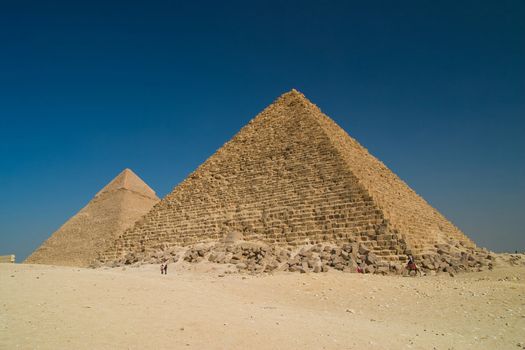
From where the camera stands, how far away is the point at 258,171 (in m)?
17.2

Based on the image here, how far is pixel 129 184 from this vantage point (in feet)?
104

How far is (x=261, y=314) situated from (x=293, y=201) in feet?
28.4

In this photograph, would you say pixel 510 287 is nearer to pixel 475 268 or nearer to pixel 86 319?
pixel 475 268

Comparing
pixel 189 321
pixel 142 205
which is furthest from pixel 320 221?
pixel 142 205

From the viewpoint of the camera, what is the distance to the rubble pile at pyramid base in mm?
10930

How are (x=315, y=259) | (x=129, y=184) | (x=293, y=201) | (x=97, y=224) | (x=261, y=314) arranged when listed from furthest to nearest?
(x=129, y=184) → (x=97, y=224) → (x=293, y=201) → (x=315, y=259) → (x=261, y=314)

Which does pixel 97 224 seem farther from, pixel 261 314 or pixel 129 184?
pixel 261 314

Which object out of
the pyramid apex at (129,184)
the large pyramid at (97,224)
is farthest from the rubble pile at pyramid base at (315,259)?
the pyramid apex at (129,184)

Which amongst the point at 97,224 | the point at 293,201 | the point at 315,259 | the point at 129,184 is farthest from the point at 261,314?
the point at 129,184

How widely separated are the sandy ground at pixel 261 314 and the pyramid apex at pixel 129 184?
2432cm

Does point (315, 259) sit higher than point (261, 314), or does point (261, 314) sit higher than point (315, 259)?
point (315, 259)

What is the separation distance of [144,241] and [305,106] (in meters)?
10.0

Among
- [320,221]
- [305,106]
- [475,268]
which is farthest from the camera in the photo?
[305,106]

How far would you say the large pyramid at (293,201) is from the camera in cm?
1263
